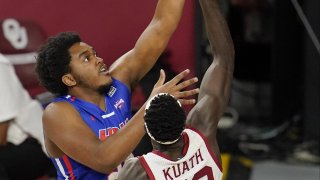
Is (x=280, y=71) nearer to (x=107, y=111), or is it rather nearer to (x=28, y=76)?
(x=28, y=76)

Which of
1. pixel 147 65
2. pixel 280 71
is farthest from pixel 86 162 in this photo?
pixel 280 71

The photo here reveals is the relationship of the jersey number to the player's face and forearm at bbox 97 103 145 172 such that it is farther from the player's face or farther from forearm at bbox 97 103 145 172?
the player's face

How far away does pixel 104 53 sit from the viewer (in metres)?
6.05

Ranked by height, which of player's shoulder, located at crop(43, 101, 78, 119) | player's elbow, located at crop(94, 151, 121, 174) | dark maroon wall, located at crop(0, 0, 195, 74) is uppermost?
player's shoulder, located at crop(43, 101, 78, 119)

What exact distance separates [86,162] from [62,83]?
453mm

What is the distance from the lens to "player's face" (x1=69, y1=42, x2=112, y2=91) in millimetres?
3064

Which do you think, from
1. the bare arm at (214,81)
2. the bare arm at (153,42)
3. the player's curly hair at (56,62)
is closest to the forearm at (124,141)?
the bare arm at (214,81)

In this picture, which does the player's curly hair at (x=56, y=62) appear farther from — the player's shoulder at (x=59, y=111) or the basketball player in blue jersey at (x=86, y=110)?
the player's shoulder at (x=59, y=111)

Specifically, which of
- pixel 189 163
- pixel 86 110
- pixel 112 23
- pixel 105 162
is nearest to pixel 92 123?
pixel 86 110

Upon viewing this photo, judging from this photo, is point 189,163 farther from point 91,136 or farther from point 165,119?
point 91,136

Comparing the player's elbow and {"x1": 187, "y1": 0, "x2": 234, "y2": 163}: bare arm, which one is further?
the player's elbow

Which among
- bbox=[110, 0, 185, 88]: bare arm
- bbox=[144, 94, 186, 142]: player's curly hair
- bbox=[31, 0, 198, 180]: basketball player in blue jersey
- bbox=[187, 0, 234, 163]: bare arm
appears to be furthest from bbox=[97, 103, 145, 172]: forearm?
bbox=[110, 0, 185, 88]: bare arm

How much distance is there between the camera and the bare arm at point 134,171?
2.42 meters

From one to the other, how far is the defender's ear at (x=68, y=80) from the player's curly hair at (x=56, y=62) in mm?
16
